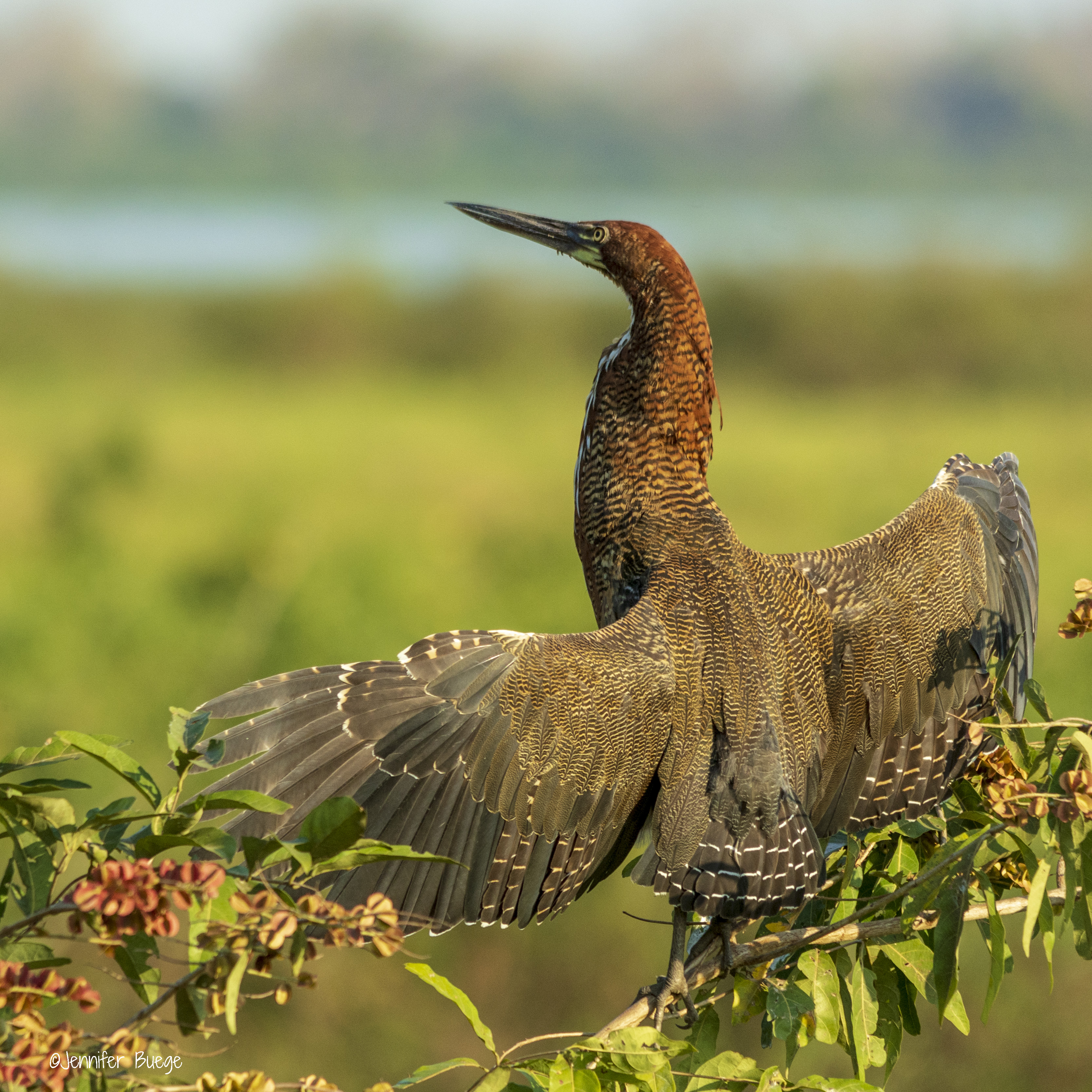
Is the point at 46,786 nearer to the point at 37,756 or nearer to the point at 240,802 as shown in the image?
the point at 37,756

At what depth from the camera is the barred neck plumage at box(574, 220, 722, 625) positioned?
12.1 ft

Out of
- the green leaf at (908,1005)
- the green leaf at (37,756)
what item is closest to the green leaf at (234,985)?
the green leaf at (37,756)

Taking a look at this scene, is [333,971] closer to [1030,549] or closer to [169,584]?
[1030,549]

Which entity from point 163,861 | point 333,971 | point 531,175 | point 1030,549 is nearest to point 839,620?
point 1030,549

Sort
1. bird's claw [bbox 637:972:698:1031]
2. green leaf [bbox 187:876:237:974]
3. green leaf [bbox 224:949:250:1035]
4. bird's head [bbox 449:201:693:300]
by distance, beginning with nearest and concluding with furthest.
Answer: green leaf [bbox 224:949:250:1035]
green leaf [bbox 187:876:237:974]
bird's claw [bbox 637:972:698:1031]
bird's head [bbox 449:201:693:300]

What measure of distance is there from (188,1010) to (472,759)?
1.28m

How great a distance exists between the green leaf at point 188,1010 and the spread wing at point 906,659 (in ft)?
6.25

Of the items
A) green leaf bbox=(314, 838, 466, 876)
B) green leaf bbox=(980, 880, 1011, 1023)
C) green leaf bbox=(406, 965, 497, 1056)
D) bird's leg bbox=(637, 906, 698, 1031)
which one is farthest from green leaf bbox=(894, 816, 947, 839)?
green leaf bbox=(314, 838, 466, 876)

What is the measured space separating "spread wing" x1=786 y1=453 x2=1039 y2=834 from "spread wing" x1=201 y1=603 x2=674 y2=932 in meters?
0.61

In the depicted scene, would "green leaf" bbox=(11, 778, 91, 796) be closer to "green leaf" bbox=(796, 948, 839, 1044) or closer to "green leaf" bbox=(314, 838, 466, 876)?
"green leaf" bbox=(314, 838, 466, 876)

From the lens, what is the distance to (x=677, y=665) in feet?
10.3

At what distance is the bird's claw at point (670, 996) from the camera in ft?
9.57

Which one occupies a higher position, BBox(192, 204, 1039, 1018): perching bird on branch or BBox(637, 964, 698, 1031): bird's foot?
BBox(192, 204, 1039, 1018): perching bird on branch

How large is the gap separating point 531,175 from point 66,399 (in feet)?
120
